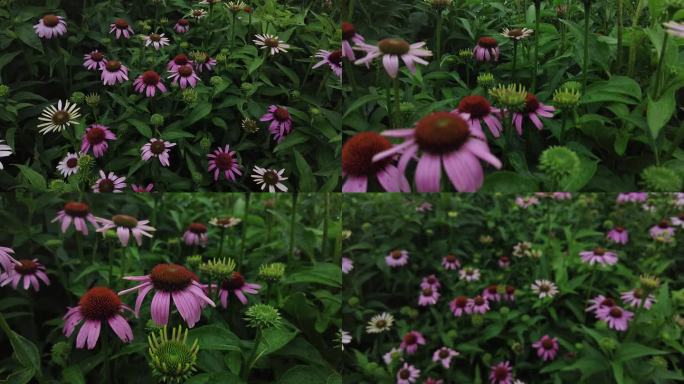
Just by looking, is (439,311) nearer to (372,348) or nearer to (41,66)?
(372,348)

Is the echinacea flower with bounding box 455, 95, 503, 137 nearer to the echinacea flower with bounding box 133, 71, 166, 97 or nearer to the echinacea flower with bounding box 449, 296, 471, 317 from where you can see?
the echinacea flower with bounding box 449, 296, 471, 317

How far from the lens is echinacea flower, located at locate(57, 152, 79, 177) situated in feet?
3.70

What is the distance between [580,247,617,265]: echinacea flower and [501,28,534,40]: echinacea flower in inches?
19.1

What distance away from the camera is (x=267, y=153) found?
118cm

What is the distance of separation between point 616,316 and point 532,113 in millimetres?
519

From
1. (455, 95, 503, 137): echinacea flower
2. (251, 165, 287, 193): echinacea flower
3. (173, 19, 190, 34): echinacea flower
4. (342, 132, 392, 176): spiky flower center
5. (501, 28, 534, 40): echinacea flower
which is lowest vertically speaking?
(251, 165, 287, 193): echinacea flower

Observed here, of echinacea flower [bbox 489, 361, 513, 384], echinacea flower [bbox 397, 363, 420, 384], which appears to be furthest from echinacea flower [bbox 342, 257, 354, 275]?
echinacea flower [bbox 489, 361, 513, 384]

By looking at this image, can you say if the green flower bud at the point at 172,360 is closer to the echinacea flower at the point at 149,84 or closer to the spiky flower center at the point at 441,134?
the spiky flower center at the point at 441,134

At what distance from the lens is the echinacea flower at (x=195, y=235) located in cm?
121

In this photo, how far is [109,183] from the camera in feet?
3.65

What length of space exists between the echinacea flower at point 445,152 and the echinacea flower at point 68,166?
0.71 metres

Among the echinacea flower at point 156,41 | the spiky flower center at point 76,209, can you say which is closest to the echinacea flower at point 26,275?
the spiky flower center at point 76,209

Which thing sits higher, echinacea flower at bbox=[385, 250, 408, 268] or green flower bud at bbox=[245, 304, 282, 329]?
echinacea flower at bbox=[385, 250, 408, 268]

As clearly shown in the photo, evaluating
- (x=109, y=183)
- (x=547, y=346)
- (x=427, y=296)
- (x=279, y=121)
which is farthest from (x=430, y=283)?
(x=109, y=183)
